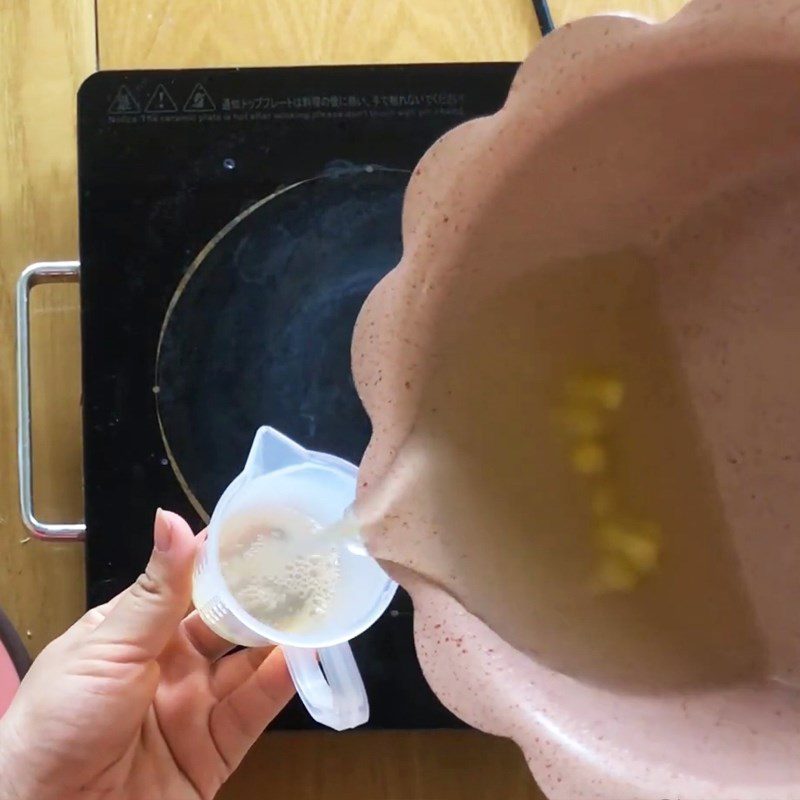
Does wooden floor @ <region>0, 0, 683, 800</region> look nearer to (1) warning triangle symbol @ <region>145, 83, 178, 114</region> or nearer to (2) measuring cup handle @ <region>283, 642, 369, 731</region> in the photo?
(1) warning triangle symbol @ <region>145, 83, 178, 114</region>

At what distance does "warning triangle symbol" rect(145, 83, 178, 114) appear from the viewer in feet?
2.06

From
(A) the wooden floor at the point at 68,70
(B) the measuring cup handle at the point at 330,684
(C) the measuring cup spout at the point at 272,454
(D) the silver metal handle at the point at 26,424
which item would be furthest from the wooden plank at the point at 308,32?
(B) the measuring cup handle at the point at 330,684

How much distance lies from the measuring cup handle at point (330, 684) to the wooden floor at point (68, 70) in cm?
20

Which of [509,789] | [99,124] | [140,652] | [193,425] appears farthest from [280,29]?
[509,789]

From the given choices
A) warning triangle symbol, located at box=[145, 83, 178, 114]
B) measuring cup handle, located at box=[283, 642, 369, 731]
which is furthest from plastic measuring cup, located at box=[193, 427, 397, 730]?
warning triangle symbol, located at box=[145, 83, 178, 114]

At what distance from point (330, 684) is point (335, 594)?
0.07 m

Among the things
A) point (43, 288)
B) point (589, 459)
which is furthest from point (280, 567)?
point (43, 288)

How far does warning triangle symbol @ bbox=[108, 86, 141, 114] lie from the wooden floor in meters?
0.04

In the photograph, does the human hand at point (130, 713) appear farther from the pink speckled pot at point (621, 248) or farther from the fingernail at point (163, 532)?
the pink speckled pot at point (621, 248)

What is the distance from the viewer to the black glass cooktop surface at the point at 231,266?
611mm

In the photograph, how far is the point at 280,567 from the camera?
1.67 ft

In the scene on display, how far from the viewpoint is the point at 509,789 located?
617 millimetres

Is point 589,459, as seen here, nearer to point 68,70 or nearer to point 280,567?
point 280,567

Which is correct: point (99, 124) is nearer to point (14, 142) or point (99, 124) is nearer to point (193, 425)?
point (14, 142)
